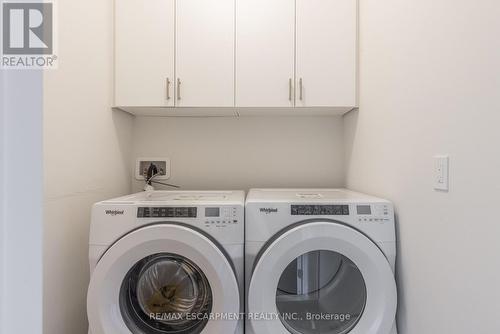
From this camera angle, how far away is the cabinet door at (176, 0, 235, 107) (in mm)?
1460

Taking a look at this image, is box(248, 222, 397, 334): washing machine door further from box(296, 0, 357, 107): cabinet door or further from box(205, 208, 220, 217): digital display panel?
box(296, 0, 357, 107): cabinet door

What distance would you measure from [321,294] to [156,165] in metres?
1.20

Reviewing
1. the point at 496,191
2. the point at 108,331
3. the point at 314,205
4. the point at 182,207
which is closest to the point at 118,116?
the point at 182,207

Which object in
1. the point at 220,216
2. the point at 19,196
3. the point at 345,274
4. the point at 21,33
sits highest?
the point at 21,33

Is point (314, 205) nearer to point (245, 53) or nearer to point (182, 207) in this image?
point (182, 207)

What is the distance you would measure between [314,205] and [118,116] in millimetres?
1187

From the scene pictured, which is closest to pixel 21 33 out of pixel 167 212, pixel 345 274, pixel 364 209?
pixel 167 212

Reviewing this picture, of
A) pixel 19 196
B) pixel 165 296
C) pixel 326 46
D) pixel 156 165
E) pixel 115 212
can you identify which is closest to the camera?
pixel 19 196

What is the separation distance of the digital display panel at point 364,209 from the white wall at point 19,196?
3.39ft

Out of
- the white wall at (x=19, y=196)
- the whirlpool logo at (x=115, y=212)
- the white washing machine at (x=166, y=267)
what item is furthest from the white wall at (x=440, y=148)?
the whirlpool logo at (x=115, y=212)

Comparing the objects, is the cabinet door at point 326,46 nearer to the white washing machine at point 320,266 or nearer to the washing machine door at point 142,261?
the white washing machine at point 320,266

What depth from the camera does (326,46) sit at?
146 centimetres

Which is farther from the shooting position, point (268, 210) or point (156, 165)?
point (156, 165)

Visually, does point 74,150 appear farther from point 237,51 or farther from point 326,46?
point 326,46
